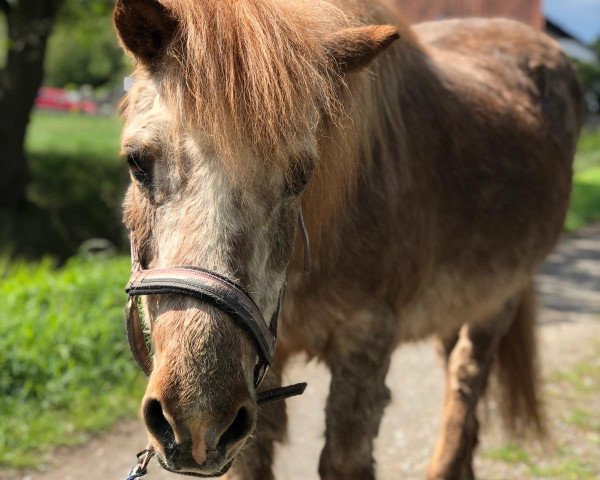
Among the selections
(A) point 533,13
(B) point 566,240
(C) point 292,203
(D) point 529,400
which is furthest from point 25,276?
(A) point 533,13

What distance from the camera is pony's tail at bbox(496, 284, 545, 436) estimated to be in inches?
167

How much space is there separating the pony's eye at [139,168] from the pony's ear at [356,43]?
600 millimetres

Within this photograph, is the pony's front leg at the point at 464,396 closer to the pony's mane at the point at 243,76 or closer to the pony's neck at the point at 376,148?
the pony's neck at the point at 376,148

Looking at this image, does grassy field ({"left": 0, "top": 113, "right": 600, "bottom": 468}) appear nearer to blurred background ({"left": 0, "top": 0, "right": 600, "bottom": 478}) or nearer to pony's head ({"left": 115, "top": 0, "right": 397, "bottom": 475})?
blurred background ({"left": 0, "top": 0, "right": 600, "bottom": 478})

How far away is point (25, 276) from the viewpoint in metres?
6.17

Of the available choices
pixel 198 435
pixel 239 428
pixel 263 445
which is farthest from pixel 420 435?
pixel 198 435

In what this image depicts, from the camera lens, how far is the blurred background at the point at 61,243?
4.36m

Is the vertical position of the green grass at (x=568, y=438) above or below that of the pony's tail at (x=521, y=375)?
below

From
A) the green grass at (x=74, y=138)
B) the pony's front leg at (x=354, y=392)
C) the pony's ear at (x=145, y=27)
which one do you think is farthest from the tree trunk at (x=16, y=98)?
the pony's ear at (x=145, y=27)

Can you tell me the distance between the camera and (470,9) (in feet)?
42.2

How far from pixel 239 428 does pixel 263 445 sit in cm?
118

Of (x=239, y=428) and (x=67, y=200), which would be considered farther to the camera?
(x=67, y=200)

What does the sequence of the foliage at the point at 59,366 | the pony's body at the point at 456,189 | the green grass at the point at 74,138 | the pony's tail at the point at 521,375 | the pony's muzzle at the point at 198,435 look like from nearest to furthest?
1. the pony's muzzle at the point at 198,435
2. the pony's body at the point at 456,189
3. the foliage at the point at 59,366
4. the pony's tail at the point at 521,375
5. the green grass at the point at 74,138

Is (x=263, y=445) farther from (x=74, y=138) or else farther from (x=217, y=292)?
(x=74, y=138)
